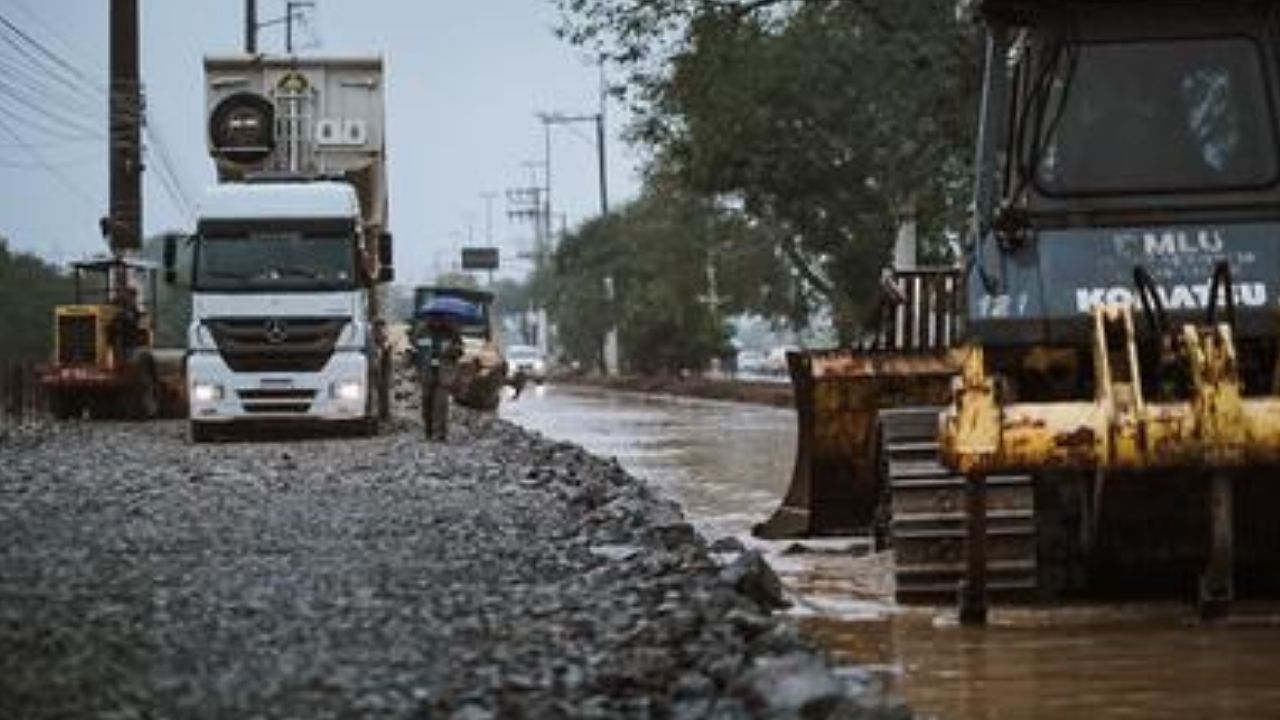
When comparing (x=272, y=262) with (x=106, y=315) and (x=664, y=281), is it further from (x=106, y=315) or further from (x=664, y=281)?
(x=664, y=281)

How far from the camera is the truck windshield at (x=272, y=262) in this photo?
2559 cm

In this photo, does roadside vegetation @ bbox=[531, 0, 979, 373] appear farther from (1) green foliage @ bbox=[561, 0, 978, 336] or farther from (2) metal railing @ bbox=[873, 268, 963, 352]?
(2) metal railing @ bbox=[873, 268, 963, 352]

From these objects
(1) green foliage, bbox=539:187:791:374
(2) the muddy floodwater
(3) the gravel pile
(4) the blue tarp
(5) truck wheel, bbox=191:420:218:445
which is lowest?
(2) the muddy floodwater

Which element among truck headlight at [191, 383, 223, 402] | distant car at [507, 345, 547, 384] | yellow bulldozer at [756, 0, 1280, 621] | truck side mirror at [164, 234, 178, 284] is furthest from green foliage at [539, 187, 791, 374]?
yellow bulldozer at [756, 0, 1280, 621]

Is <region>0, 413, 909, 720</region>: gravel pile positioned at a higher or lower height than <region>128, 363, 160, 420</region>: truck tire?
lower

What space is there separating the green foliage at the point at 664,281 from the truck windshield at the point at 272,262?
25.3 meters

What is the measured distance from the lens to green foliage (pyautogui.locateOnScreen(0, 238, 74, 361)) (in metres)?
55.8

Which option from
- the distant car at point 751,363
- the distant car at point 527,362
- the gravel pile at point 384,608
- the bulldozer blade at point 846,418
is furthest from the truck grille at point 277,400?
the distant car at point 751,363

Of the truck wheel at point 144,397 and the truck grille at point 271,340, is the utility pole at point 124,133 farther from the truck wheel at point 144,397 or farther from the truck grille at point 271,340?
the truck grille at point 271,340

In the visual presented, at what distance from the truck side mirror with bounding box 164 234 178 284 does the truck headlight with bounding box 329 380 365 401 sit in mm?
2997

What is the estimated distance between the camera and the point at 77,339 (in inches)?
1321

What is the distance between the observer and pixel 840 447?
49.2 ft

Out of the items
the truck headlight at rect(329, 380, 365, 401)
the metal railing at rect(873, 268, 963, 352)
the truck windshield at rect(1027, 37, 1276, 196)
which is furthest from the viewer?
the truck headlight at rect(329, 380, 365, 401)

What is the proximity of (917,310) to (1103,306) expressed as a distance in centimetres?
552
